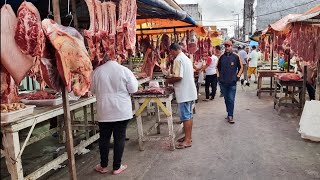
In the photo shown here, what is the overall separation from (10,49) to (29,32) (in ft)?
0.89

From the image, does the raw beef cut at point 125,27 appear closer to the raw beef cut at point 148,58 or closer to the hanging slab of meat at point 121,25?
the hanging slab of meat at point 121,25

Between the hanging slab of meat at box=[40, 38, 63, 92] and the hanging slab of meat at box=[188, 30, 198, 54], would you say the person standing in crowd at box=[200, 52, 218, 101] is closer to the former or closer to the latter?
the hanging slab of meat at box=[188, 30, 198, 54]

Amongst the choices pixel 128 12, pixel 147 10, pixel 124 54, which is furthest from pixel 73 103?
pixel 147 10

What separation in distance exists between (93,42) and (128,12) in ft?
2.99

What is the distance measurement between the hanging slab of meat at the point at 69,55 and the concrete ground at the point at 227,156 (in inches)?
75.5

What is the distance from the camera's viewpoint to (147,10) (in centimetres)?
668

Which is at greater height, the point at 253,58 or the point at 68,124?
the point at 253,58

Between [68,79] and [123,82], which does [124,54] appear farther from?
[68,79]

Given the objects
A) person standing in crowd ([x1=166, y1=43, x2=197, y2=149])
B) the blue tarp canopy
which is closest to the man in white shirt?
the blue tarp canopy

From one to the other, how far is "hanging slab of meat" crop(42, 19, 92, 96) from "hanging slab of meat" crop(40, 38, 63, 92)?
9 centimetres

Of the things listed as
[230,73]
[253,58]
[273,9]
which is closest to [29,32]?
[230,73]

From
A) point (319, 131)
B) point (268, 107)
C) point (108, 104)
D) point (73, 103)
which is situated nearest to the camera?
point (108, 104)

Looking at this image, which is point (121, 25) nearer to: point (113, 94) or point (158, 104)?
point (113, 94)

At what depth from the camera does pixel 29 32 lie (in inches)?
108
